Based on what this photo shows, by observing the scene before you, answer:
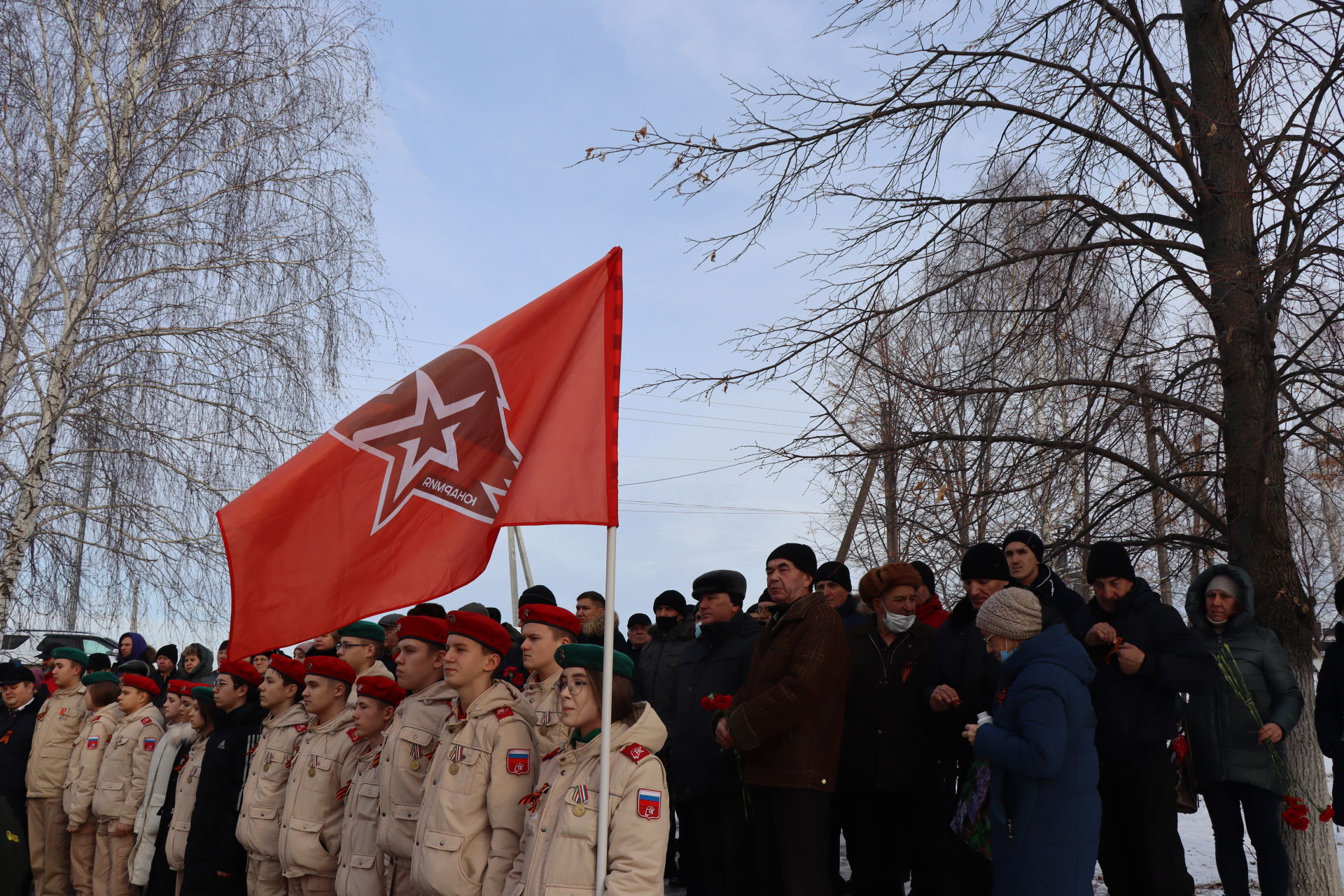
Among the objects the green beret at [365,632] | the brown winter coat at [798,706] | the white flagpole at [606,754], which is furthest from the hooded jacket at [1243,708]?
the green beret at [365,632]

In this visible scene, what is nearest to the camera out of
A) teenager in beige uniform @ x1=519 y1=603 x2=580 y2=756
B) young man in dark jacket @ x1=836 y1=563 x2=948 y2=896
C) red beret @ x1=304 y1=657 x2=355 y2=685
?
teenager in beige uniform @ x1=519 y1=603 x2=580 y2=756

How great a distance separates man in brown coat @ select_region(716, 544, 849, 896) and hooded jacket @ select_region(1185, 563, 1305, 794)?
2.12 meters

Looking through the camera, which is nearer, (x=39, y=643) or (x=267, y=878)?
(x=267, y=878)

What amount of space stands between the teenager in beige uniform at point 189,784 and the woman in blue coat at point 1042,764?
4.75 meters

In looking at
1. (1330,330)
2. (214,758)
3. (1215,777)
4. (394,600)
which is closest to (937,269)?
(1330,330)

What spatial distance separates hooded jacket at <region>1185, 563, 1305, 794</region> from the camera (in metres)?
6.24

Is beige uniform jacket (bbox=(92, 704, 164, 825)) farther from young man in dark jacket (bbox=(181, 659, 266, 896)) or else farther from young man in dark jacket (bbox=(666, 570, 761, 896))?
young man in dark jacket (bbox=(666, 570, 761, 896))

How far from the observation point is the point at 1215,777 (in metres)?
6.27

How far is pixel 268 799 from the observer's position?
6398 millimetres

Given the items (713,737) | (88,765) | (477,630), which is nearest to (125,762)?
(88,765)

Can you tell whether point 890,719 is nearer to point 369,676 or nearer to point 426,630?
point 426,630

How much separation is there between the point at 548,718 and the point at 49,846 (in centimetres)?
655

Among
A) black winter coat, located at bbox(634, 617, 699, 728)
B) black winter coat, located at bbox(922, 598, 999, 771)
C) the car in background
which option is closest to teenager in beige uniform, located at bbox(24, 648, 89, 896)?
the car in background

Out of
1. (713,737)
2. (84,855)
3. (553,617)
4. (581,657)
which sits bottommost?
(84,855)
